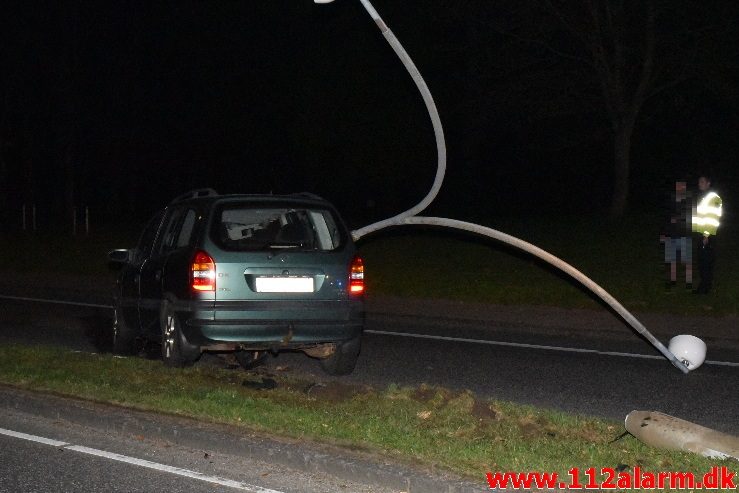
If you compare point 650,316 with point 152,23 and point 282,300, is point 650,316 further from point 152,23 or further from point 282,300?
point 152,23

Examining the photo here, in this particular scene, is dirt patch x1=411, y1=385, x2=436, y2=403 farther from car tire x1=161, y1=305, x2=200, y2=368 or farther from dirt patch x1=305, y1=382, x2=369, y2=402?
car tire x1=161, y1=305, x2=200, y2=368

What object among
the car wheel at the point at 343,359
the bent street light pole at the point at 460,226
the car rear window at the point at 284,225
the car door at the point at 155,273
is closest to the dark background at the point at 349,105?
the car door at the point at 155,273

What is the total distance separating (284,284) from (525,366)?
302 cm

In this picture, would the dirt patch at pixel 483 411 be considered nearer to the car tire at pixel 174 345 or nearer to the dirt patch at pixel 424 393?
the dirt patch at pixel 424 393

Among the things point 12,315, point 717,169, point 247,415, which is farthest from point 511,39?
point 247,415

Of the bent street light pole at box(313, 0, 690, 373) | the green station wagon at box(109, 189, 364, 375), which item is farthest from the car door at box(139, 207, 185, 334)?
the bent street light pole at box(313, 0, 690, 373)

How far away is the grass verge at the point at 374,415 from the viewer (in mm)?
6723

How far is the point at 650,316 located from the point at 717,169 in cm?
2473

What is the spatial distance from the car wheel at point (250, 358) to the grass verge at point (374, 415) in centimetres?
113

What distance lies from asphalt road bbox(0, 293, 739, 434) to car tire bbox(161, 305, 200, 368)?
3.67 ft

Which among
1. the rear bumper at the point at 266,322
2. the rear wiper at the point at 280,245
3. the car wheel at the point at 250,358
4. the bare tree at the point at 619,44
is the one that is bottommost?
the car wheel at the point at 250,358

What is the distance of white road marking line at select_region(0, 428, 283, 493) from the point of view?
6.82 meters

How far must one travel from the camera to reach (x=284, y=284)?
10.1 meters

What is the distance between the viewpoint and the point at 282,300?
33.1ft
